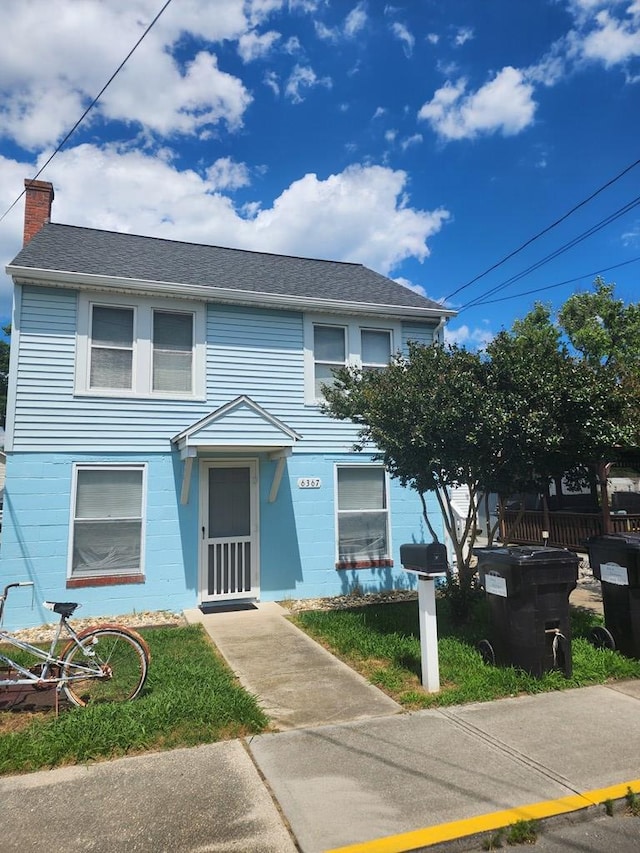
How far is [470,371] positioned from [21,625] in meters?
7.08

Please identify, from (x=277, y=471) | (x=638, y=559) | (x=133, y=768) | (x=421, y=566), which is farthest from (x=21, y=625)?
(x=638, y=559)

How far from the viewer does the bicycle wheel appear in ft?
15.8

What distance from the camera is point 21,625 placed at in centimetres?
805

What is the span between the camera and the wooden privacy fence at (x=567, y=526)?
48.1ft

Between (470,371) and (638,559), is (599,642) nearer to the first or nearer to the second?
(638,559)

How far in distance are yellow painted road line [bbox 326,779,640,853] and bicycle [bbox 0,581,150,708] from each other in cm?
273

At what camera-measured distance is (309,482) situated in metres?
9.97

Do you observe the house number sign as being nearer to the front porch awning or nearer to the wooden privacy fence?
the front porch awning

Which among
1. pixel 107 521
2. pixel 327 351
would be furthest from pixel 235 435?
pixel 327 351

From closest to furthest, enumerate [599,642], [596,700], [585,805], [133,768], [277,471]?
[585,805] → [133,768] → [596,700] → [599,642] → [277,471]

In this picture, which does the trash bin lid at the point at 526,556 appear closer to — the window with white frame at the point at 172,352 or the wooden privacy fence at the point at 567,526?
the window with white frame at the point at 172,352

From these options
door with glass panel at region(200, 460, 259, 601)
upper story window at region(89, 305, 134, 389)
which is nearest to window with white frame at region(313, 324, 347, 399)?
door with glass panel at region(200, 460, 259, 601)

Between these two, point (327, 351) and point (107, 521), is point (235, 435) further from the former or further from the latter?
point (327, 351)

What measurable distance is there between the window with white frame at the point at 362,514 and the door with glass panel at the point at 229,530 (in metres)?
1.56
